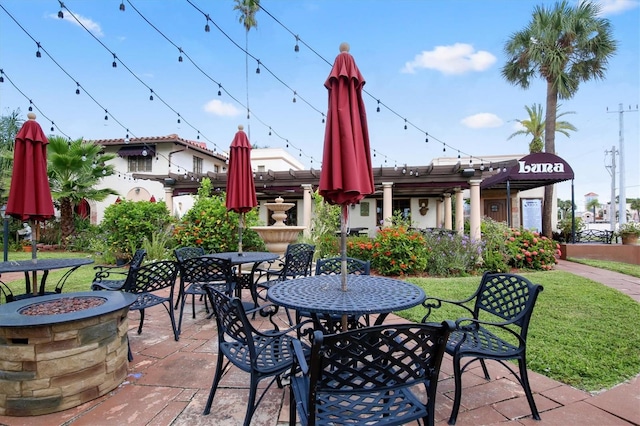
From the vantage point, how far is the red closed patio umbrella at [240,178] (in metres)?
4.60

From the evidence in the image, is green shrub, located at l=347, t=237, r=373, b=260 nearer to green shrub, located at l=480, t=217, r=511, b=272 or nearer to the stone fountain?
the stone fountain

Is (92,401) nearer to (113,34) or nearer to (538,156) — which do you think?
(113,34)

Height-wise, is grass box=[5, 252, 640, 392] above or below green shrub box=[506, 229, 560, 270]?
below

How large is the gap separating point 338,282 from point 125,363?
164 cm

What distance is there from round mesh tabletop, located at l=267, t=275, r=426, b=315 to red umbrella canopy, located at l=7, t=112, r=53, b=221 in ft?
10.7

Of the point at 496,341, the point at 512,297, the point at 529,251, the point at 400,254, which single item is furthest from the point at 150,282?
the point at 529,251

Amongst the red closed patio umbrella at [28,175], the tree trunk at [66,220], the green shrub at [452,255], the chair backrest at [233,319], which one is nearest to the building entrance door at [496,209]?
the green shrub at [452,255]

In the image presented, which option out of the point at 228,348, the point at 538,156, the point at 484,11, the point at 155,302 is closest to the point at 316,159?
the point at 538,156

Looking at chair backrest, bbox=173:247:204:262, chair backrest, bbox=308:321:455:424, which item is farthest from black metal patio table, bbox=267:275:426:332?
chair backrest, bbox=173:247:204:262

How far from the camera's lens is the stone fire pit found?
6.16ft

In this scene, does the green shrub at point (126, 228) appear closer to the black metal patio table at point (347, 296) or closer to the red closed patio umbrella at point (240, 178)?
the red closed patio umbrella at point (240, 178)

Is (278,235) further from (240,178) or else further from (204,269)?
(204,269)

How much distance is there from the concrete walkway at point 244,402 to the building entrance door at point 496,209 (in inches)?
571

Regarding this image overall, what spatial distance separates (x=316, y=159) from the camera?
16.7 m
